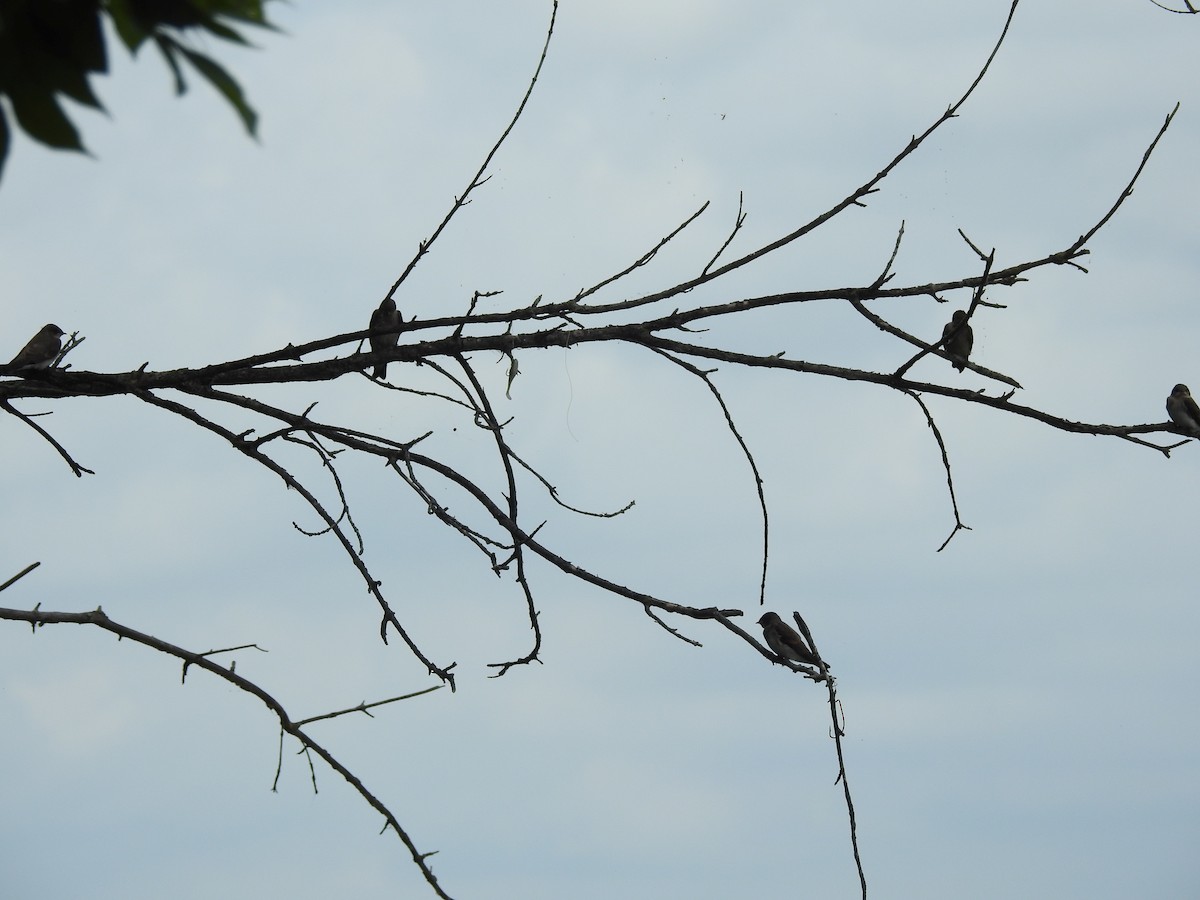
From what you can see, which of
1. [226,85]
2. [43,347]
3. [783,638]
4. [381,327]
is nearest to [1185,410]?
[783,638]

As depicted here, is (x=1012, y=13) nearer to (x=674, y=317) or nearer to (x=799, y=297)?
(x=799, y=297)

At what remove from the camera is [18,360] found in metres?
9.82

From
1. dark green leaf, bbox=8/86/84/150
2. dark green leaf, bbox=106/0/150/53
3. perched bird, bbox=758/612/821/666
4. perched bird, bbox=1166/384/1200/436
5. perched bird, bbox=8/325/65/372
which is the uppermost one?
perched bird, bbox=1166/384/1200/436

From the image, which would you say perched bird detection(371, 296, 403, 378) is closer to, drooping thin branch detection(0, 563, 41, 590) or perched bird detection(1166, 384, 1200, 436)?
drooping thin branch detection(0, 563, 41, 590)

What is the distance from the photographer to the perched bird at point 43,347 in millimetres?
10023

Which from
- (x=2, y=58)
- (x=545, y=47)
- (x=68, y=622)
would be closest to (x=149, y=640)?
(x=68, y=622)

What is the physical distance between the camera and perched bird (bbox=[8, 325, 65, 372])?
1002 centimetres

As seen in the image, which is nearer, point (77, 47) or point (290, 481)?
point (77, 47)

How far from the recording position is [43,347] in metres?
10.6

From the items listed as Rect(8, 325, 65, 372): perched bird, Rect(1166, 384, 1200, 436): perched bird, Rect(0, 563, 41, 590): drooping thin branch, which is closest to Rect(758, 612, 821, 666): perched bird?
Rect(1166, 384, 1200, 436): perched bird

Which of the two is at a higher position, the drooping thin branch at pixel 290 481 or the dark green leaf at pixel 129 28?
the drooping thin branch at pixel 290 481

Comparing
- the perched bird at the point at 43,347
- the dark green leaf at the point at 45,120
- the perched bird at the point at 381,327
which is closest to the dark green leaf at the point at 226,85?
the dark green leaf at the point at 45,120

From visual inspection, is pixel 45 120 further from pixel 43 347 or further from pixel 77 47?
pixel 43 347

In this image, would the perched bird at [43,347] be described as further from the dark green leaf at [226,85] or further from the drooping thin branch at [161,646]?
the dark green leaf at [226,85]
